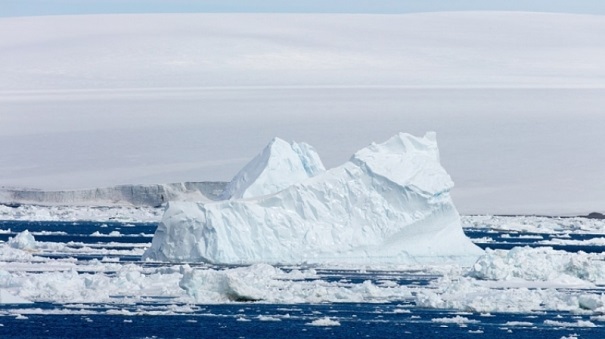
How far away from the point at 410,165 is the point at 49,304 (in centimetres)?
1103

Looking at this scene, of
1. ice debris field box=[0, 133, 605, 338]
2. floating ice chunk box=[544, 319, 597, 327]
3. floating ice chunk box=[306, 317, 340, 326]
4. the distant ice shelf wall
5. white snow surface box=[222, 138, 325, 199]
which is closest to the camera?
floating ice chunk box=[306, 317, 340, 326]

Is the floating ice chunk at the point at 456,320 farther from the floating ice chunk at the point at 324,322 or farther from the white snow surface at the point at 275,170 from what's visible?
the white snow surface at the point at 275,170

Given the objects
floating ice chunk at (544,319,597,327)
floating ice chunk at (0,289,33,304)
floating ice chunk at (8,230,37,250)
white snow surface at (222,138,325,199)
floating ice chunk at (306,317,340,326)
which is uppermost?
white snow surface at (222,138,325,199)

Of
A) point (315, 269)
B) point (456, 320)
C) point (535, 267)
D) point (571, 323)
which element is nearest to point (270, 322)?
point (456, 320)

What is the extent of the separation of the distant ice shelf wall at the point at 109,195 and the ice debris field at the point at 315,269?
68.9 feet

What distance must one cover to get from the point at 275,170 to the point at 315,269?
305 inches

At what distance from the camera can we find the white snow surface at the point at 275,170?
1325 inches

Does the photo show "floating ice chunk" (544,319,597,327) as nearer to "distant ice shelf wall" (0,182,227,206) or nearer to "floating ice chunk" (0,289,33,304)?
"floating ice chunk" (0,289,33,304)

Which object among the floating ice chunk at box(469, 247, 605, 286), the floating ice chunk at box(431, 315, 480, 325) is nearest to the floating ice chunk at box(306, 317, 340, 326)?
the floating ice chunk at box(431, 315, 480, 325)

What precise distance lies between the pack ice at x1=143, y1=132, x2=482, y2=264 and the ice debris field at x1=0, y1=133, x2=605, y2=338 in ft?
0.09

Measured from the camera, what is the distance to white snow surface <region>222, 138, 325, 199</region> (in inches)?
1325

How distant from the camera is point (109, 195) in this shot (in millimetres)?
64312

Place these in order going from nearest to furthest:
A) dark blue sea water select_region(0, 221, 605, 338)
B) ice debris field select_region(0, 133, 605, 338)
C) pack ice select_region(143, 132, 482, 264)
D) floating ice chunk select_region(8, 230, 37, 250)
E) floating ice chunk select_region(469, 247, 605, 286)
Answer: dark blue sea water select_region(0, 221, 605, 338), ice debris field select_region(0, 133, 605, 338), floating ice chunk select_region(469, 247, 605, 286), pack ice select_region(143, 132, 482, 264), floating ice chunk select_region(8, 230, 37, 250)

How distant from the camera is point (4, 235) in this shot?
39.7 meters
